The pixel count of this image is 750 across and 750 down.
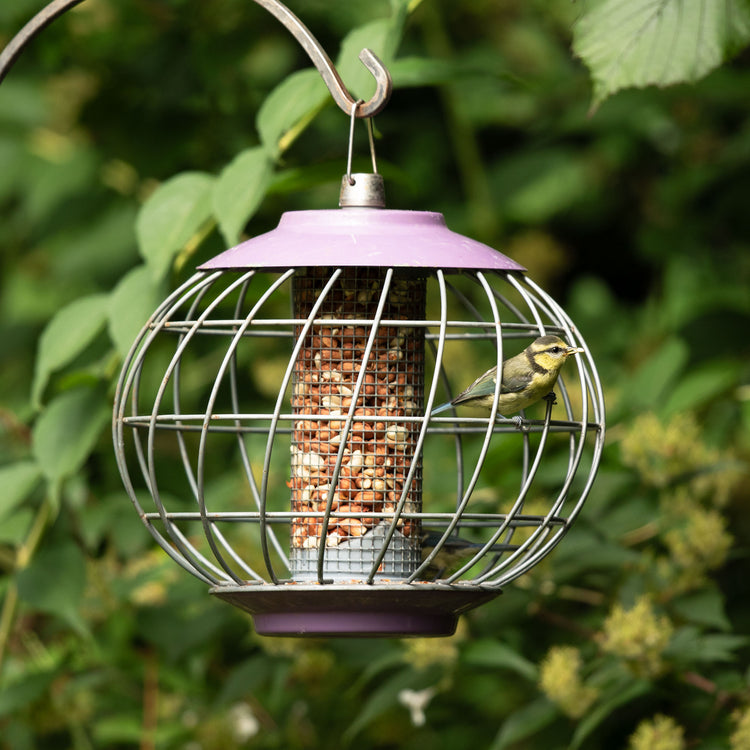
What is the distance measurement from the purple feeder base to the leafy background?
3.80 ft

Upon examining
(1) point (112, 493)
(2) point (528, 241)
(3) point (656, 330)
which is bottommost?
(1) point (112, 493)

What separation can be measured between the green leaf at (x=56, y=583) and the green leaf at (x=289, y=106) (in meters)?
1.83

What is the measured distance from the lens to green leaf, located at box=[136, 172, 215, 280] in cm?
440

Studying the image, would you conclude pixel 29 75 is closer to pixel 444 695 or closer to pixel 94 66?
pixel 94 66

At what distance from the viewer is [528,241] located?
836cm

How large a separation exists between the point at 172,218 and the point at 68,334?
55 cm

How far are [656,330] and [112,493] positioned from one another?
3.38 metres

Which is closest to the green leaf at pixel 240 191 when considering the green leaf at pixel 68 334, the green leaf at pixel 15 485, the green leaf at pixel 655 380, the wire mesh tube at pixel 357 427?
the wire mesh tube at pixel 357 427

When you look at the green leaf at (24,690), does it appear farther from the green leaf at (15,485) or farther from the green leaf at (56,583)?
the green leaf at (15,485)

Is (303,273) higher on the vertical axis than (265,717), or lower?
higher

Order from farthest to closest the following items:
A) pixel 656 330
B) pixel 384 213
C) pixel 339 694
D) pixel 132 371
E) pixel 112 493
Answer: pixel 656 330 < pixel 112 493 < pixel 339 694 < pixel 132 371 < pixel 384 213

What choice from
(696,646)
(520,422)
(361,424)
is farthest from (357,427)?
(696,646)

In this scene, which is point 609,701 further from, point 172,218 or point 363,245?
point 172,218

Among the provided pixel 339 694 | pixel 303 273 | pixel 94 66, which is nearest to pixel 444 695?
pixel 339 694
